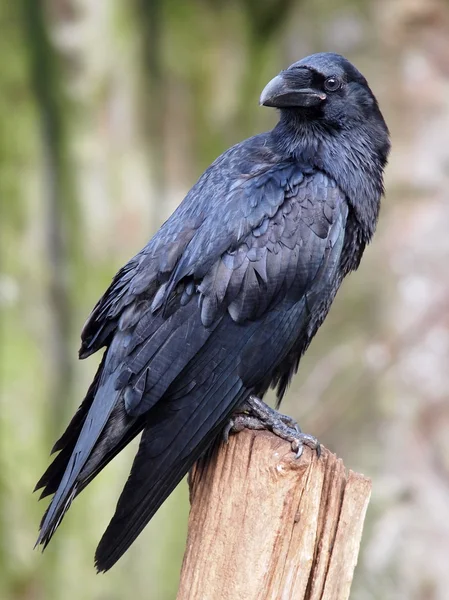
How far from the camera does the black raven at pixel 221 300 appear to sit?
92.4 inches

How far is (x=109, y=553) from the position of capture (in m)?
2.27

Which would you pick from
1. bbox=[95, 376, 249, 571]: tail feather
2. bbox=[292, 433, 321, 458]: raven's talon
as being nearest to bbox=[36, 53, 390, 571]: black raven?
bbox=[95, 376, 249, 571]: tail feather

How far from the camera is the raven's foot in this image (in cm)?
233

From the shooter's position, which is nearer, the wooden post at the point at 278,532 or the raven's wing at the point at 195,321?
the wooden post at the point at 278,532

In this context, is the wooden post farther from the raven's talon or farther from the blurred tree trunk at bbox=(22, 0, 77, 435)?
the blurred tree trunk at bbox=(22, 0, 77, 435)

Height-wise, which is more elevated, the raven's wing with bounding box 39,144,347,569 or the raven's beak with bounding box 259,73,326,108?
the raven's beak with bounding box 259,73,326,108

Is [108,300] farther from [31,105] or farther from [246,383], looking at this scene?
[31,105]

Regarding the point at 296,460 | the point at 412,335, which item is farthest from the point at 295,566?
the point at 412,335

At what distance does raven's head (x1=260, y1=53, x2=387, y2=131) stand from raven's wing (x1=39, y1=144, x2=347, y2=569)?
0.26 metres

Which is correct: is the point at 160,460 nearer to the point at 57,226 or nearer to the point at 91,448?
the point at 91,448

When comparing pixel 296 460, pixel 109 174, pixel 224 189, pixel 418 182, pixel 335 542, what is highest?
pixel 418 182

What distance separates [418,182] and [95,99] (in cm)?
174

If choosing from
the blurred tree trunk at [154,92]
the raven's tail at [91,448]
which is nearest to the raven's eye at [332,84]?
the raven's tail at [91,448]

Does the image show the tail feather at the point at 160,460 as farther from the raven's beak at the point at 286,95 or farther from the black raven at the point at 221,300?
the raven's beak at the point at 286,95
